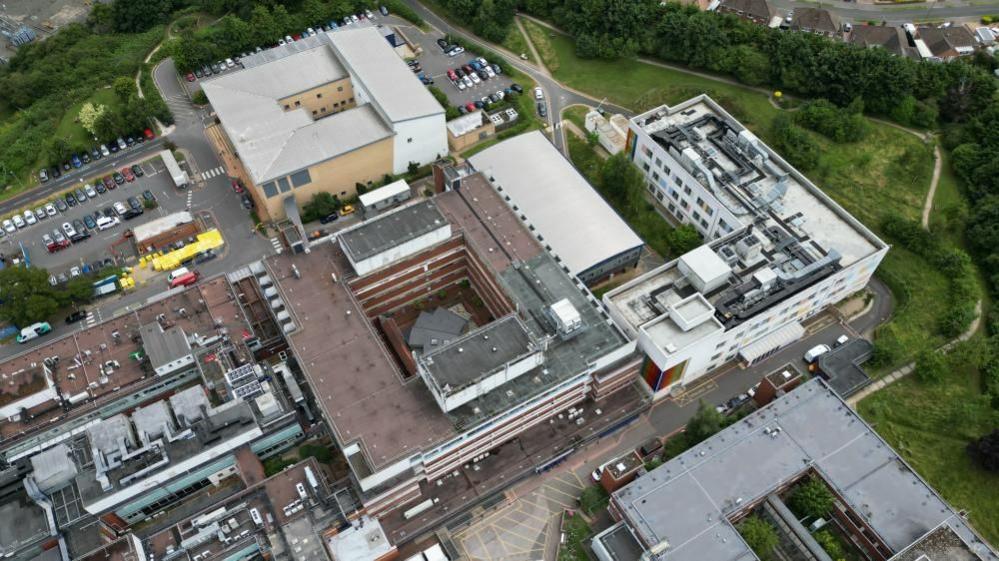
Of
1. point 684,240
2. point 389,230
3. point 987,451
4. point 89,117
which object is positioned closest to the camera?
point 987,451

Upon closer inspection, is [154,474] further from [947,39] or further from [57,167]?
[947,39]

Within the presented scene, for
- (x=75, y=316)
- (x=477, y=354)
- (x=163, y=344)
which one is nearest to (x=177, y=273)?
(x=75, y=316)

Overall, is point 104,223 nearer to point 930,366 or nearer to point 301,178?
point 301,178

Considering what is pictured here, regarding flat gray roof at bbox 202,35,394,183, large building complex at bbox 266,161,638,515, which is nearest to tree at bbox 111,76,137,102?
flat gray roof at bbox 202,35,394,183

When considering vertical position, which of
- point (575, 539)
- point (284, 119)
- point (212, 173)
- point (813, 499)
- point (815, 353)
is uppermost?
point (212, 173)

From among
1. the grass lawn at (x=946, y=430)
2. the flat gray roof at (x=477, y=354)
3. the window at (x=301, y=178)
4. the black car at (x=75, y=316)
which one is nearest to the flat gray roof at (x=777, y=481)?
the grass lawn at (x=946, y=430)

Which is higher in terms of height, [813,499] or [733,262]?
[733,262]

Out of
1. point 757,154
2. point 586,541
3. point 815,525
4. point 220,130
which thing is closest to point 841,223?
point 757,154
